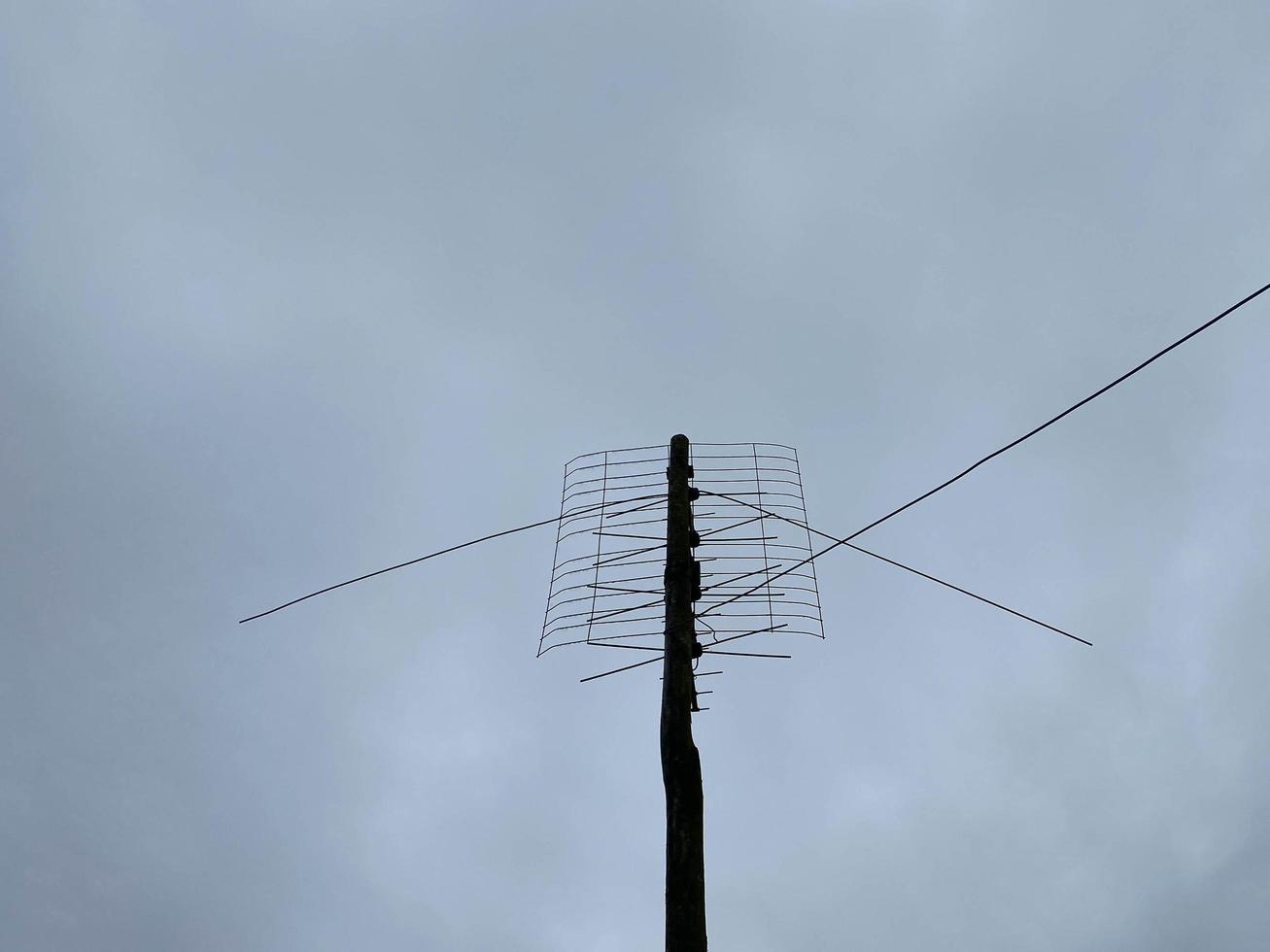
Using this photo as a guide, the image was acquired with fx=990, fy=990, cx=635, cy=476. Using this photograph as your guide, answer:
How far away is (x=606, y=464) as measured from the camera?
8766 millimetres

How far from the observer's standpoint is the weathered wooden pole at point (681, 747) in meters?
5.20

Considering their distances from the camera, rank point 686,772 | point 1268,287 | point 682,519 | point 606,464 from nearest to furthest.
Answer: point 1268,287 → point 686,772 → point 682,519 → point 606,464

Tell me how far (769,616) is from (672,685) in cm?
146

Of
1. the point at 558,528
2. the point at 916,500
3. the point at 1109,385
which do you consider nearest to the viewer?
the point at 1109,385

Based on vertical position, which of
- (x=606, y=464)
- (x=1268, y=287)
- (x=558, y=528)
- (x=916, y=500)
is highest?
(x=606, y=464)

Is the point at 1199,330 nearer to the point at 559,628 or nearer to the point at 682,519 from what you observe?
the point at 682,519

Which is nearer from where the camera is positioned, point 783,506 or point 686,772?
point 686,772

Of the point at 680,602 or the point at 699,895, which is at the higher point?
the point at 680,602

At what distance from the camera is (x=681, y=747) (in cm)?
586

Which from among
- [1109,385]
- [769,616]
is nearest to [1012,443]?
[1109,385]

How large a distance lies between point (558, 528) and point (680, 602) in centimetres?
184

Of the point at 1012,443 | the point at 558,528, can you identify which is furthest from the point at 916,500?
the point at 558,528

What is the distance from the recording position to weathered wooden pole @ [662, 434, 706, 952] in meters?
5.20

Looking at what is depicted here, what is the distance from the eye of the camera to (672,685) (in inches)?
239
